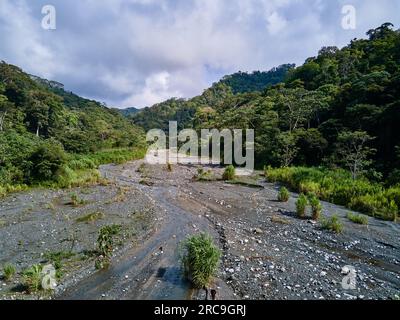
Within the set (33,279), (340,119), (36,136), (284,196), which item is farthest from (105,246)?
(36,136)

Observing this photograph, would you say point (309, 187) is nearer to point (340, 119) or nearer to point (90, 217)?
point (340, 119)

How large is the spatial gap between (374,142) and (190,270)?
27.6m

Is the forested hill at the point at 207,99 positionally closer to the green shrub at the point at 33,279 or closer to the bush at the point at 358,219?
the bush at the point at 358,219

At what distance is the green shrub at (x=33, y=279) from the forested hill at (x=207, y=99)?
4919 inches

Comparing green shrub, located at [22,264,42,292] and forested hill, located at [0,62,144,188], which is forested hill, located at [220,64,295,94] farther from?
green shrub, located at [22,264,42,292]

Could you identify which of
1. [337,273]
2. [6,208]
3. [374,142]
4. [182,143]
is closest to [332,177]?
[374,142]

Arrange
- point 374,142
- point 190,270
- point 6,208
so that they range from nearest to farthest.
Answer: point 190,270
point 6,208
point 374,142

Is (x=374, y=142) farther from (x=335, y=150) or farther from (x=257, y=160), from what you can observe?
(x=257, y=160)

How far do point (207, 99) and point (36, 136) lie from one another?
104 meters

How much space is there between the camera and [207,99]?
Answer: 149125mm

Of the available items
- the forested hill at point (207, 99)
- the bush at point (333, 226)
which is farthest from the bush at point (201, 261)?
the forested hill at point (207, 99)

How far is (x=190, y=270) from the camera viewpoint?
32.2 ft

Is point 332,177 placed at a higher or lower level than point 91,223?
higher
